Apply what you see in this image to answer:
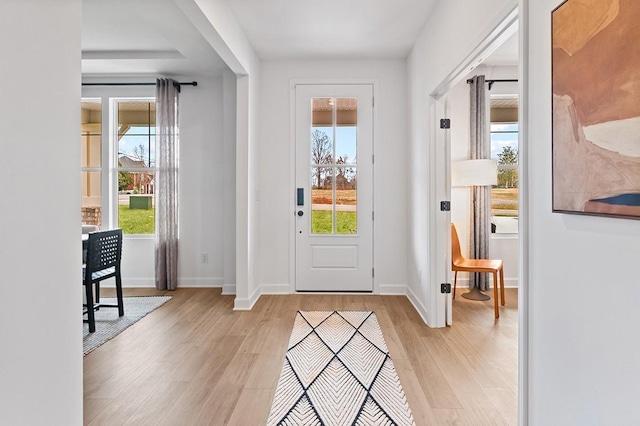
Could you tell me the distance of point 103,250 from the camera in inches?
128

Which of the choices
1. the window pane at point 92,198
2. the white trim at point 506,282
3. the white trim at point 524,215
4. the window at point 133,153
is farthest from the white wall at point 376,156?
the white trim at point 524,215

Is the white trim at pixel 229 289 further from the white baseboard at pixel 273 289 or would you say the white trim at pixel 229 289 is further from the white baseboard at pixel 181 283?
the white baseboard at pixel 273 289

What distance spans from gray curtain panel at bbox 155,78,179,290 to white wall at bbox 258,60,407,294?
1.14 metres

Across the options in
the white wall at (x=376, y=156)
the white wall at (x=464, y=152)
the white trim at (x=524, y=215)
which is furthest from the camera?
the white wall at (x=464, y=152)

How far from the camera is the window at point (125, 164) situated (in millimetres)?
4656

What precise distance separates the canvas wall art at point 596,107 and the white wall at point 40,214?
168cm

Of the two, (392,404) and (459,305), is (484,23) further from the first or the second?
(459,305)

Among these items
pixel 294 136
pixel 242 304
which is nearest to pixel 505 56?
pixel 294 136

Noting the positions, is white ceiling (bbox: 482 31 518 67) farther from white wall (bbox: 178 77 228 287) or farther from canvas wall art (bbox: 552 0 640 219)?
white wall (bbox: 178 77 228 287)

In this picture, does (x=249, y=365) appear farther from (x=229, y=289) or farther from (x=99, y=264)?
(x=229, y=289)

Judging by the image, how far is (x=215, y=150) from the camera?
4.56 m

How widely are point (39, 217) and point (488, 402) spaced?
224 centimetres

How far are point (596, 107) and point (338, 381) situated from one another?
1895 mm

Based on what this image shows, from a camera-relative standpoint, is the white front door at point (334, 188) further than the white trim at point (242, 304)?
Yes
